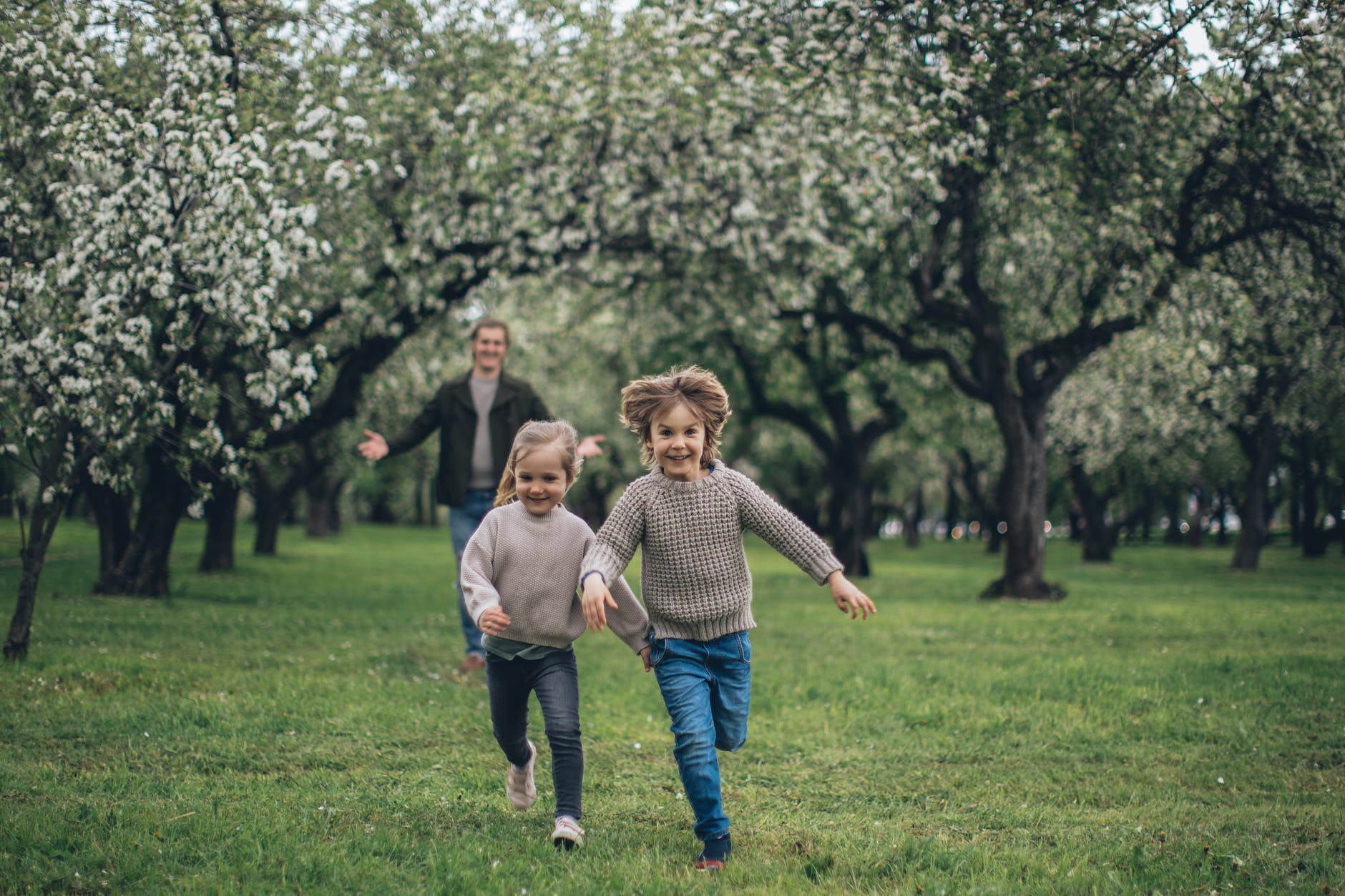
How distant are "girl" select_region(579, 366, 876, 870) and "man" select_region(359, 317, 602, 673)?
392cm

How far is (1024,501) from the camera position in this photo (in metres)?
17.7

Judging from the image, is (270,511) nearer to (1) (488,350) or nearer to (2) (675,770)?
(1) (488,350)

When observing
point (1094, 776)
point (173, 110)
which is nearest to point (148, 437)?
point (173, 110)

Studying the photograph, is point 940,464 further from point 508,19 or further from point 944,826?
point 944,826

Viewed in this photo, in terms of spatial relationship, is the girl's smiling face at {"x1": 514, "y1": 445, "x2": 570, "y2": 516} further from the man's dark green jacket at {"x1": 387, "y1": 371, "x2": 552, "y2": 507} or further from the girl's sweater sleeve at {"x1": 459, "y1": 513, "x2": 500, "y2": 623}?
the man's dark green jacket at {"x1": 387, "y1": 371, "x2": 552, "y2": 507}

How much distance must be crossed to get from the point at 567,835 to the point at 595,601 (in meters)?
1.08

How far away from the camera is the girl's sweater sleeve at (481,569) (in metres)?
4.70

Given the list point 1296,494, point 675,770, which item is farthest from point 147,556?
point 1296,494

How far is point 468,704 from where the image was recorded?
8008 millimetres

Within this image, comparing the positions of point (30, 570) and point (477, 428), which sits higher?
point (477, 428)

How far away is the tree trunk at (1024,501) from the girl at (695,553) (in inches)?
538

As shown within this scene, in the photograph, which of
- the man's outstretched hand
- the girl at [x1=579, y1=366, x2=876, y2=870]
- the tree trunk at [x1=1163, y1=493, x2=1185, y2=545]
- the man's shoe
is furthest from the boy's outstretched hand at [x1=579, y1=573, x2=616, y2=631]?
the tree trunk at [x1=1163, y1=493, x2=1185, y2=545]

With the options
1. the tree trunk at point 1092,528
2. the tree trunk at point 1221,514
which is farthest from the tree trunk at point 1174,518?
the tree trunk at point 1092,528

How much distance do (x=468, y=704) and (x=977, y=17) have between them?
20.3ft
